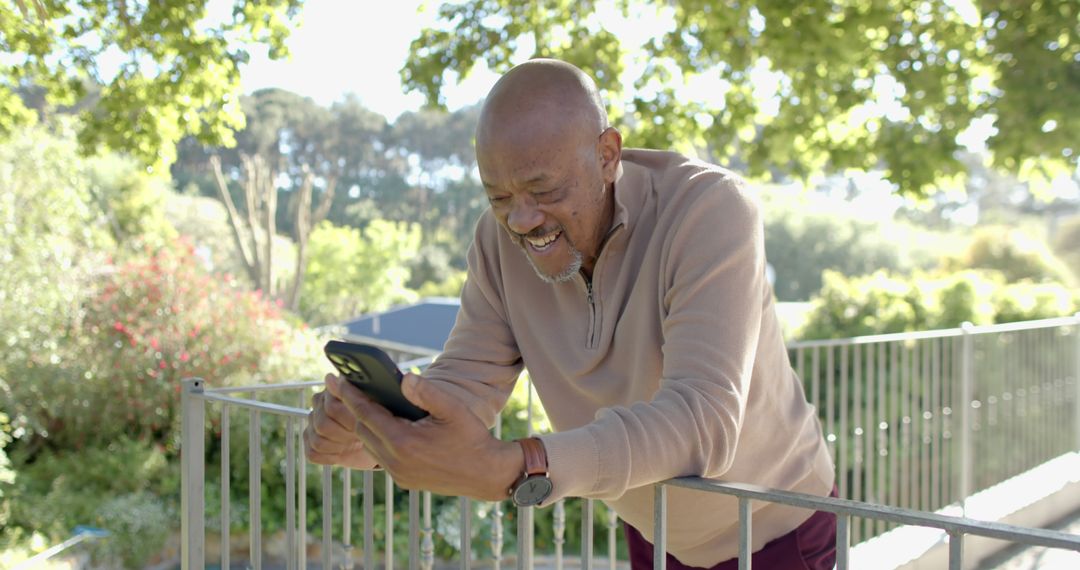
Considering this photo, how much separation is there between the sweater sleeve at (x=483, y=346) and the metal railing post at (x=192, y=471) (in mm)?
1109

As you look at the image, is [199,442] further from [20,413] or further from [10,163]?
[10,163]

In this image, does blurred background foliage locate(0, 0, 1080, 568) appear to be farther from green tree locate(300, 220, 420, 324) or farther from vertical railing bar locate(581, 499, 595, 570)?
green tree locate(300, 220, 420, 324)

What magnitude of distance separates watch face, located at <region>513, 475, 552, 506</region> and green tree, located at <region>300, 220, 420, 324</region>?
25.3 m

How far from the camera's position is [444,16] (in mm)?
7445

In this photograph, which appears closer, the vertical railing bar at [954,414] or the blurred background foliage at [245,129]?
the blurred background foliage at [245,129]

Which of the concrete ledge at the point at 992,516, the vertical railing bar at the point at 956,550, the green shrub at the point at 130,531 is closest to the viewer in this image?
the vertical railing bar at the point at 956,550

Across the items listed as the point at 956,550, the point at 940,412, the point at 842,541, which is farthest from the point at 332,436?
the point at 940,412

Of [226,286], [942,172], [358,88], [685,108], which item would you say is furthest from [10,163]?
[358,88]

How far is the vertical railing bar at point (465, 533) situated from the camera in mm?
2135

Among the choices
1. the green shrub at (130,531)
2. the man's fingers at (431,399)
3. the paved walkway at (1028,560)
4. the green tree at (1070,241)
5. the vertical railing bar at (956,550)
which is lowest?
the green shrub at (130,531)

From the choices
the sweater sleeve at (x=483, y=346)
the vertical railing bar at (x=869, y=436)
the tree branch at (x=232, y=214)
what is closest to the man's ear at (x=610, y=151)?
the sweater sleeve at (x=483, y=346)

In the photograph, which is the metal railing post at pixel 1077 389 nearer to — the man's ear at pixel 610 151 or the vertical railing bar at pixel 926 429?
the vertical railing bar at pixel 926 429

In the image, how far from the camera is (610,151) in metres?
1.75

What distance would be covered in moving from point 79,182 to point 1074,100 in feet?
34.7
